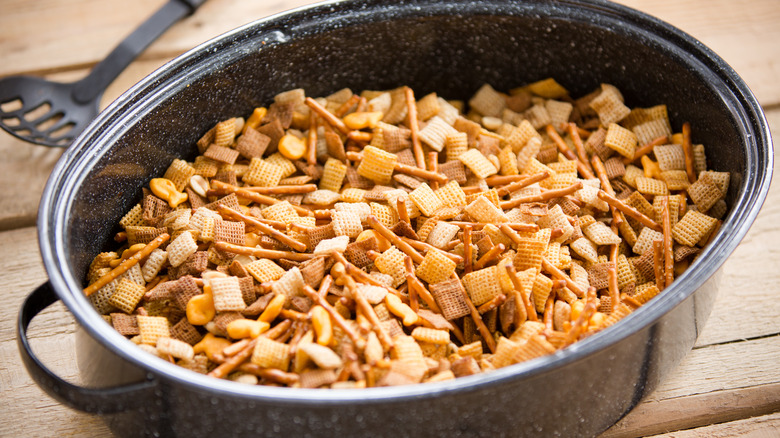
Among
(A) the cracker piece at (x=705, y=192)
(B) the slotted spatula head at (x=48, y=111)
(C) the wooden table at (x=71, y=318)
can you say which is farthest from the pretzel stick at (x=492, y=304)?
(B) the slotted spatula head at (x=48, y=111)

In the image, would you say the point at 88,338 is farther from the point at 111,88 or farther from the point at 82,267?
the point at 111,88

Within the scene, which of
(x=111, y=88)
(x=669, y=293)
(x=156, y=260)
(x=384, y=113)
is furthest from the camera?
(x=111, y=88)

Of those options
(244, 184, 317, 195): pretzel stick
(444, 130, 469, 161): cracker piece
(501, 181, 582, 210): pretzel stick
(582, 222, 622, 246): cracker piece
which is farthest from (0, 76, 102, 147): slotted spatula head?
(582, 222, 622, 246): cracker piece

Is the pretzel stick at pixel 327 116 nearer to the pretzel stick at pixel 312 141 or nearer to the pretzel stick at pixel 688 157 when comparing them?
the pretzel stick at pixel 312 141

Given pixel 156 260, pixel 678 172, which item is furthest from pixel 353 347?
pixel 678 172

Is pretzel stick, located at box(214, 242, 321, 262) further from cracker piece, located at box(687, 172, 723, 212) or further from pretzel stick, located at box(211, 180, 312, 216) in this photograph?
cracker piece, located at box(687, 172, 723, 212)

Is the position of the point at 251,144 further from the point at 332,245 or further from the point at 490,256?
the point at 490,256
